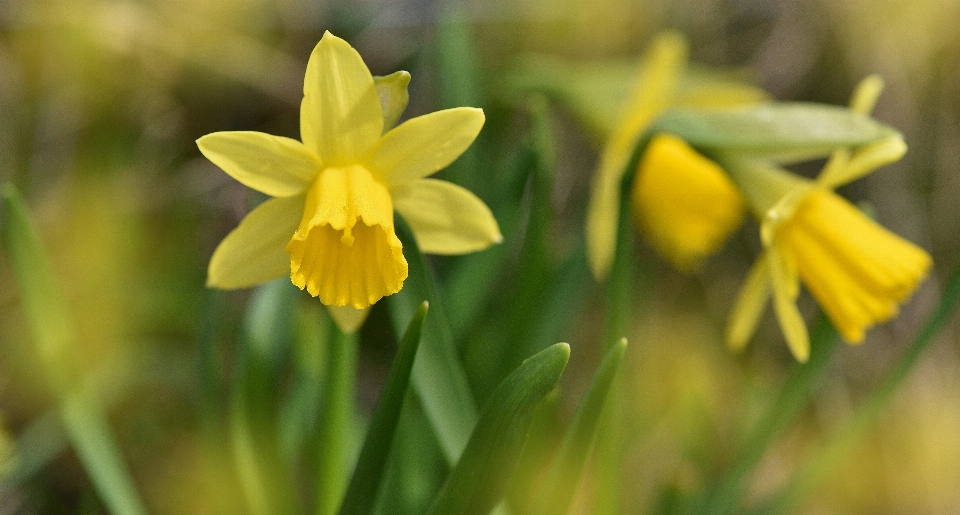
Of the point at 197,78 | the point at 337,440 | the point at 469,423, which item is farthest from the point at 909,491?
the point at 197,78

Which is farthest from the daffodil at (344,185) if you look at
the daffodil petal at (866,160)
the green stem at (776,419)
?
the green stem at (776,419)

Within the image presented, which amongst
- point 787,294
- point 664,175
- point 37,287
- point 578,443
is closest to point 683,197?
point 664,175

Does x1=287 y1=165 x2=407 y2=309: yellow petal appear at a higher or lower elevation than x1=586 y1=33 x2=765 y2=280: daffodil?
higher

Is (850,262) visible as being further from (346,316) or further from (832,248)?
(346,316)

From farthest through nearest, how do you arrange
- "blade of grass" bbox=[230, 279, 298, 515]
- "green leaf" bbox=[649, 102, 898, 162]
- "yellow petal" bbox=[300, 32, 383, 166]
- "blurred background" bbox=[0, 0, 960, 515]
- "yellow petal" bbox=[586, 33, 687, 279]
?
"blurred background" bbox=[0, 0, 960, 515] < "yellow petal" bbox=[586, 33, 687, 279] < "blade of grass" bbox=[230, 279, 298, 515] < "green leaf" bbox=[649, 102, 898, 162] < "yellow petal" bbox=[300, 32, 383, 166]

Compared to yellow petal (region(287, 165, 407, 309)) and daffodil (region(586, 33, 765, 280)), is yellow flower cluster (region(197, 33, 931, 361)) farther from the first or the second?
daffodil (region(586, 33, 765, 280))

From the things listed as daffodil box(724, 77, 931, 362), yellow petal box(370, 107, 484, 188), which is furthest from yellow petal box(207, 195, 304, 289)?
daffodil box(724, 77, 931, 362)
